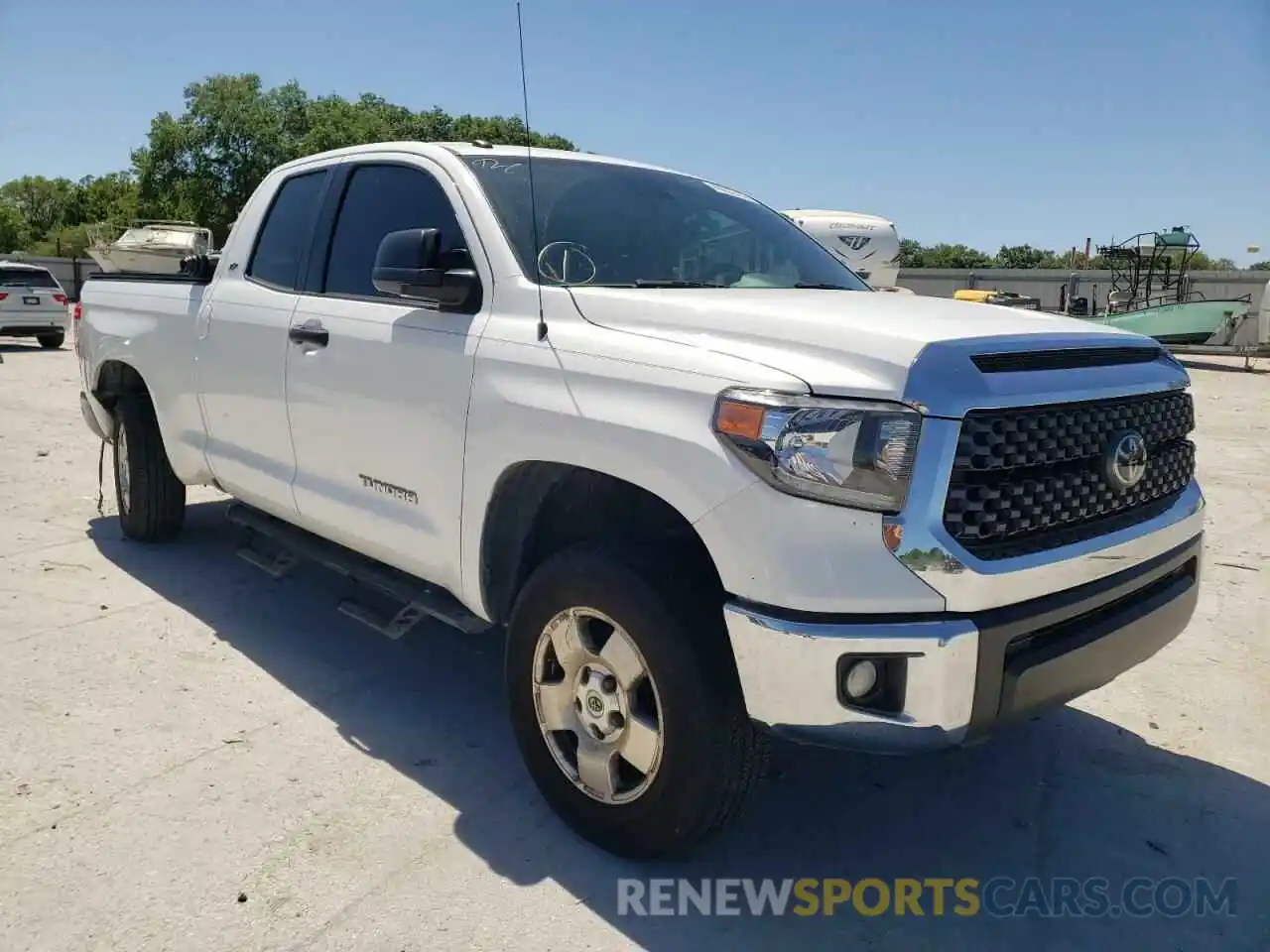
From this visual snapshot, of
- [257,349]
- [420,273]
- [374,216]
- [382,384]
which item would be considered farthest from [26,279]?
[420,273]

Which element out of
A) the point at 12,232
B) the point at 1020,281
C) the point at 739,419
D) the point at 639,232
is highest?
the point at 12,232

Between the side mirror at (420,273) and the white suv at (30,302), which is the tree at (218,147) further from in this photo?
the side mirror at (420,273)

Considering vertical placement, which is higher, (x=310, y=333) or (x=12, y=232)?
(x=12, y=232)

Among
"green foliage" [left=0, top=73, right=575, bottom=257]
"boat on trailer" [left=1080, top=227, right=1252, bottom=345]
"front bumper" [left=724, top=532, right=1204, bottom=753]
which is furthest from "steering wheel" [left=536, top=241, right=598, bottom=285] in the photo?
"green foliage" [left=0, top=73, right=575, bottom=257]

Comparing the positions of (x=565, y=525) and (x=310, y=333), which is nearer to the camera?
(x=565, y=525)

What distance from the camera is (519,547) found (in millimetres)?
3154

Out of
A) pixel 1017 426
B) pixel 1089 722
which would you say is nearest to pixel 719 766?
pixel 1017 426

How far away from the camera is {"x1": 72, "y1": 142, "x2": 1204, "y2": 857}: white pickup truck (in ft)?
7.51

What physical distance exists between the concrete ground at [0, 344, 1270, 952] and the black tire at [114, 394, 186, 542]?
2.75 feet

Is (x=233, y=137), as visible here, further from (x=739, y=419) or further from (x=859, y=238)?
(x=739, y=419)

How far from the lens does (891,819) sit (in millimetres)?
3158

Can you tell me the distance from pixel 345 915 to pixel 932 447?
1.88 metres

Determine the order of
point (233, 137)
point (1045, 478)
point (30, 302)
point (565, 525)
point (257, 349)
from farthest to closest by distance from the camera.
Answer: point (233, 137), point (30, 302), point (257, 349), point (565, 525), point (1045, 478)

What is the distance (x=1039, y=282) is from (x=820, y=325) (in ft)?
114
